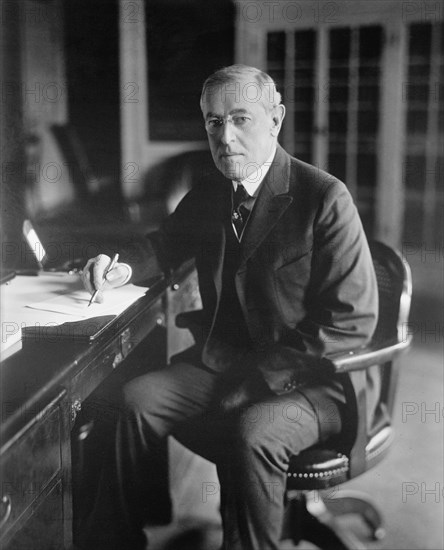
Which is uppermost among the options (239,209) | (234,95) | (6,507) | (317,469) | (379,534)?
(234,95)

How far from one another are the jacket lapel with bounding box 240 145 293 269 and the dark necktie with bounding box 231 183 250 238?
2cm

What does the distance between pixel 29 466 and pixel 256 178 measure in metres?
0.75

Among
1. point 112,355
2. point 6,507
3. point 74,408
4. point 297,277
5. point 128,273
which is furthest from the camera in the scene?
point 128,273

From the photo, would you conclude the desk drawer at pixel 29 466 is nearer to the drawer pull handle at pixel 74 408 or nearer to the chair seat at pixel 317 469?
the drawer pull handle at pixel 74 408

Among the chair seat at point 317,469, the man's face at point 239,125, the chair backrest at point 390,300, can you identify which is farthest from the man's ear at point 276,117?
the chair seat at point 317,469

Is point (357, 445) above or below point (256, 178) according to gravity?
below

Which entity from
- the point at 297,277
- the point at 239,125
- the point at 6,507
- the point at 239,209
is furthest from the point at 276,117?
the point at 6,507

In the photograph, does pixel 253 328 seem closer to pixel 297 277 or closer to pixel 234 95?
pixel 297 277

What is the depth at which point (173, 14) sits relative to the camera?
1.96 meters

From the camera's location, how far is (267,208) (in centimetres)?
130

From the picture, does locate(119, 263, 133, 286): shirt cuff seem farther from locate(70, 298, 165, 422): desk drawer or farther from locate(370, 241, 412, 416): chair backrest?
locate(370, 241, 412, 416): chair backrest

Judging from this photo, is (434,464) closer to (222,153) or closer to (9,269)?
(222,153)

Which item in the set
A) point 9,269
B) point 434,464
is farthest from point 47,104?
point 434,464

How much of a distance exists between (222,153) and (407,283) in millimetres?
483
